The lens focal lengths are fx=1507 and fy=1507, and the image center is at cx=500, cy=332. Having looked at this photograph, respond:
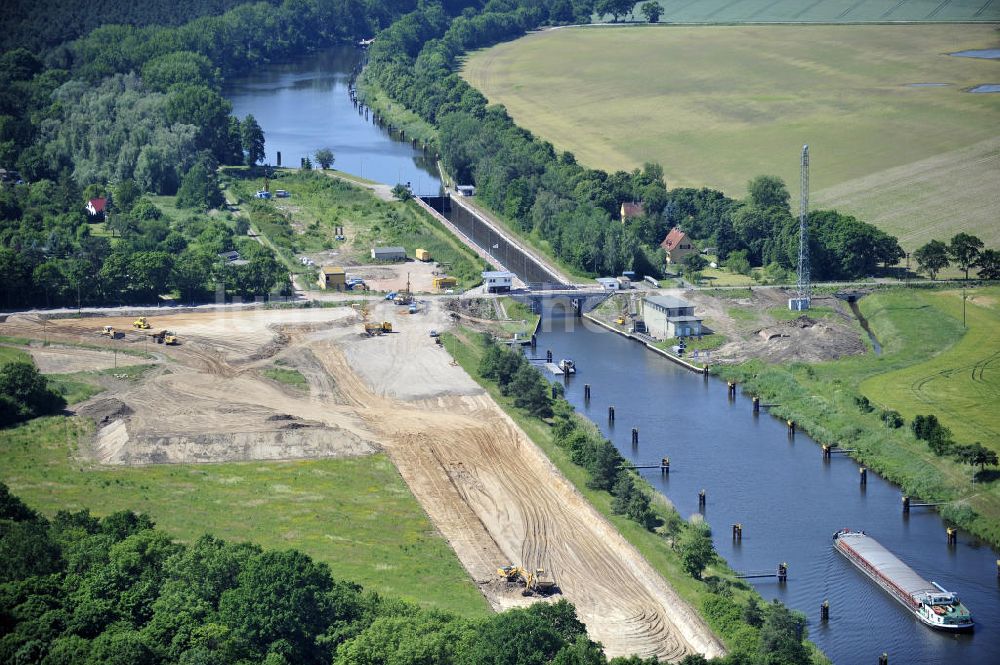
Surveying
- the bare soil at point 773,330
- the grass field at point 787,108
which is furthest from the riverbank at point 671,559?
the grass field at point 787,108

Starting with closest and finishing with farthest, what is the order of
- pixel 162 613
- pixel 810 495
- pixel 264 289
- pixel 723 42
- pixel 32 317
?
pixel 162 613 < pixel 810 495 < pixel 32 317 < pixel 264 289 < pixel 723 42

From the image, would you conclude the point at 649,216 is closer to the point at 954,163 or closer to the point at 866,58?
the point at 954,163

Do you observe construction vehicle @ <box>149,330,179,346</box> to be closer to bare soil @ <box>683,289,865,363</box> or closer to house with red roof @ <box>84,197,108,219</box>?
house with red roof @ <box>84,197,108,219</box>

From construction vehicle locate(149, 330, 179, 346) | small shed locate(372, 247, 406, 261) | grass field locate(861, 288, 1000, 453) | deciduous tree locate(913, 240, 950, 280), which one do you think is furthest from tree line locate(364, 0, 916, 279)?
construction vehicle locate(149, 330, 179, 346)

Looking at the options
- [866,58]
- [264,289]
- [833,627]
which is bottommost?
[833,627]

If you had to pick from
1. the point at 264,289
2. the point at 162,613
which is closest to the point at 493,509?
the point at 162,613

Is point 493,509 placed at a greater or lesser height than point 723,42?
lesser
